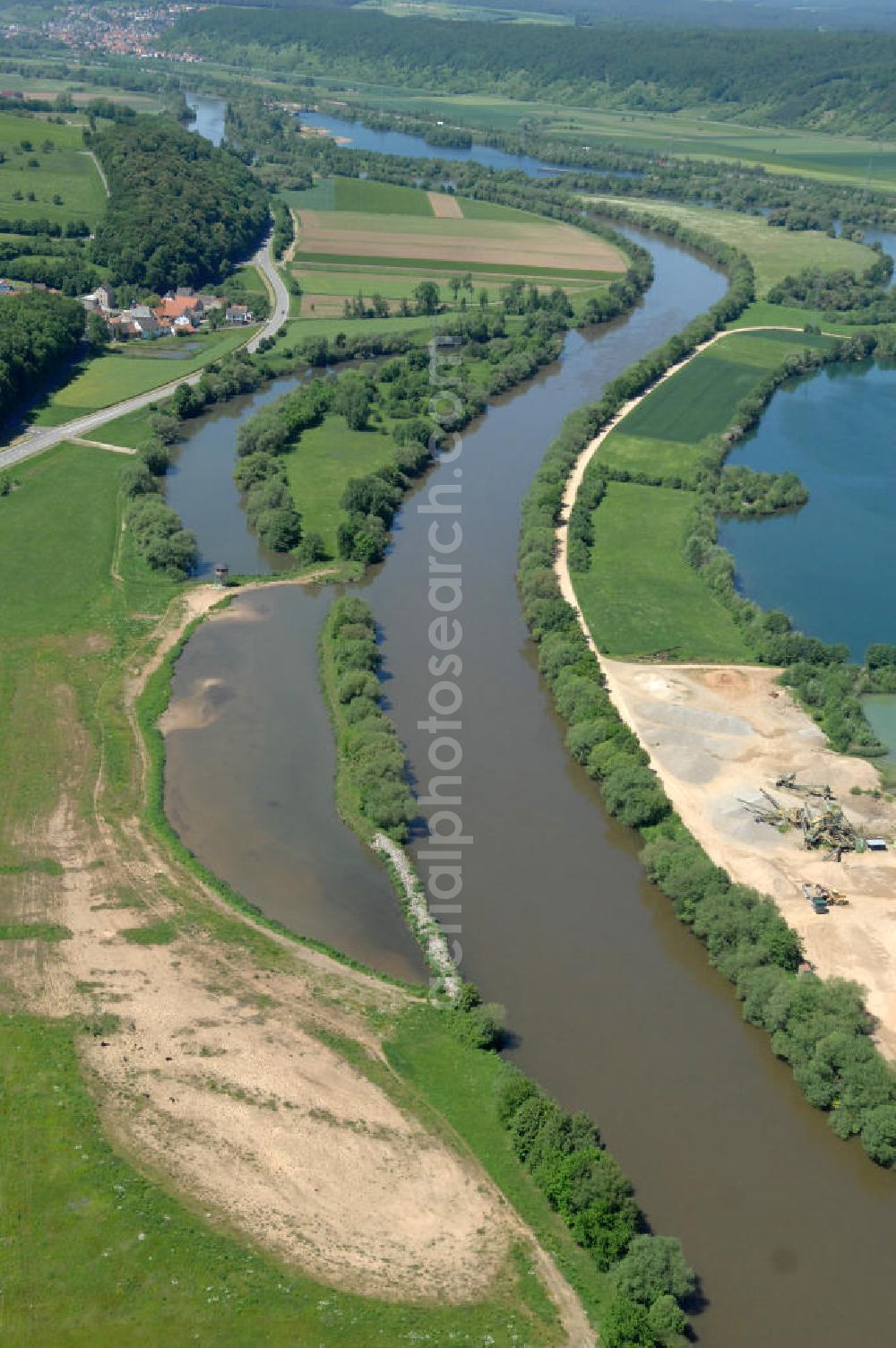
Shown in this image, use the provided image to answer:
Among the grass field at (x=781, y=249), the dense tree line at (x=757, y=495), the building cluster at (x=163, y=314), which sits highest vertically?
the grass field at (x=781, y=249)

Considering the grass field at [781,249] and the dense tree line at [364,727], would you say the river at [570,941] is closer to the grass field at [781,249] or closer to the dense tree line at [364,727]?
the dense tree line at [364,727]

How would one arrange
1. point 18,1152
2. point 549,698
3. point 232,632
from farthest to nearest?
point 232,632 < point 549,698 < point 18,1152

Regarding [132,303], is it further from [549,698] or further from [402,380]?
[549,698]

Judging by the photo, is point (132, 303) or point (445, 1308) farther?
point (132, 303)

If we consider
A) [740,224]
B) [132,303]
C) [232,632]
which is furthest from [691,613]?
[740,224]

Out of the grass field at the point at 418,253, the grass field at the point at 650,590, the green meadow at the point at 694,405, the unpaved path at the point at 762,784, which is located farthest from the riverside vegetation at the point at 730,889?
the grass field at the point at 418,253

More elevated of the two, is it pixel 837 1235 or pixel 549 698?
pixel 549 698

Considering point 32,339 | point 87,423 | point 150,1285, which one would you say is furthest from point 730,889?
point 32,339
